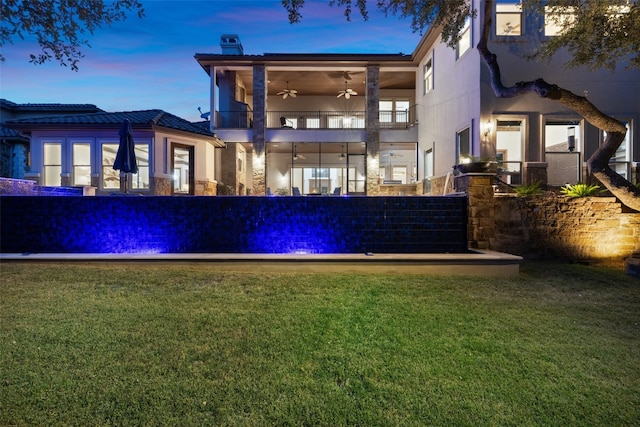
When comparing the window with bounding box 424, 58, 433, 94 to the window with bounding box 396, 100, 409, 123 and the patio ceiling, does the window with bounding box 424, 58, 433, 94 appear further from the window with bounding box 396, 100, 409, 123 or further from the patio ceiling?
the window with bounding box 396, 100, 409, 123

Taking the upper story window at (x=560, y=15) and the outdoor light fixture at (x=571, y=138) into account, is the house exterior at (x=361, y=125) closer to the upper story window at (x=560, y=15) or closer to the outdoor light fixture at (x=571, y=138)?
the outdoor light fixture at (x=571, y=138)

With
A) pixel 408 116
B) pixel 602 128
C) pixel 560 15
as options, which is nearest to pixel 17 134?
pixel 408 116

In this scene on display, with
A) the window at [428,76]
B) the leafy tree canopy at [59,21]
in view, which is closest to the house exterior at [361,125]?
the window at [428,76]

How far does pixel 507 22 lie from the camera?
10.3 m

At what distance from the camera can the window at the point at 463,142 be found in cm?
1143

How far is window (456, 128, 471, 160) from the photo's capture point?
37.5 ft

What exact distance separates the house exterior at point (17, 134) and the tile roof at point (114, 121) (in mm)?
3438

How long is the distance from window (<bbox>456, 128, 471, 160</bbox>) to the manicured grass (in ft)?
22.2

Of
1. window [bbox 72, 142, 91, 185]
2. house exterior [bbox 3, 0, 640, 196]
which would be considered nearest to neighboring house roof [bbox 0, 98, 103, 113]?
house exterior [bbox 3, 0, 640, 196]

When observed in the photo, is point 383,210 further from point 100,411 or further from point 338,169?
point 338,169

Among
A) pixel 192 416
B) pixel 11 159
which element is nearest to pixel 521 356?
pixel 192 416

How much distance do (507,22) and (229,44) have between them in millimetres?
12658

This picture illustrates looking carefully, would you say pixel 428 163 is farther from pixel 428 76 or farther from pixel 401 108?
pixel 401 108

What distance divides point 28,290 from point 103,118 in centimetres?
1107
